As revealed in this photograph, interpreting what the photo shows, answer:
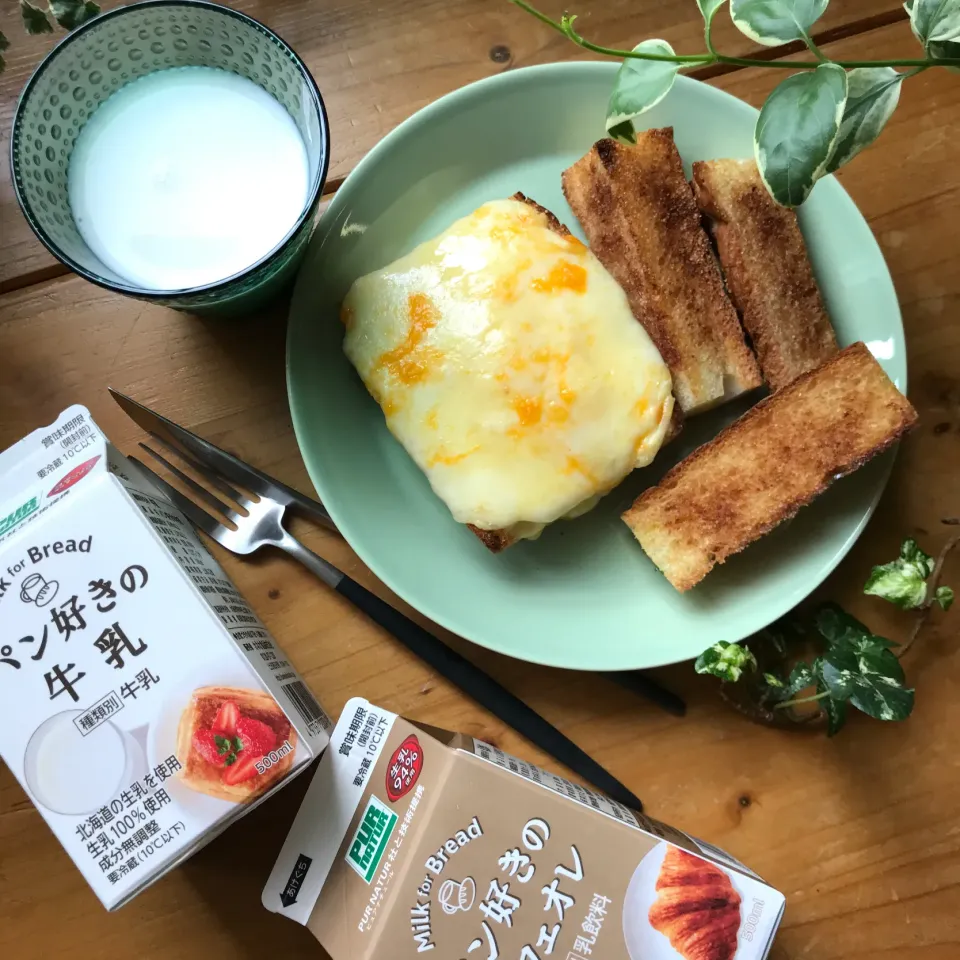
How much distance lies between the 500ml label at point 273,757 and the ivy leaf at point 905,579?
0.71 meters

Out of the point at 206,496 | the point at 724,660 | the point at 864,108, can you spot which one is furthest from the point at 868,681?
the point at 206,496

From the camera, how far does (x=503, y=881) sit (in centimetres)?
83

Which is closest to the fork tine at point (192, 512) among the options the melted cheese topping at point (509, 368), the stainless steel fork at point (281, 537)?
the stainless steel fork at point (281, 537)

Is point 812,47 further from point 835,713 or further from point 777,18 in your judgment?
point 835,713

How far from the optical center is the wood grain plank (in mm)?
1139

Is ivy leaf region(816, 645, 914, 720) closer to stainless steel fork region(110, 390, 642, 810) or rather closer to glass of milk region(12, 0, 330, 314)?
stainless steel fork region(110, 390, 642, 810)

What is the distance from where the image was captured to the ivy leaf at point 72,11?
0.89 m

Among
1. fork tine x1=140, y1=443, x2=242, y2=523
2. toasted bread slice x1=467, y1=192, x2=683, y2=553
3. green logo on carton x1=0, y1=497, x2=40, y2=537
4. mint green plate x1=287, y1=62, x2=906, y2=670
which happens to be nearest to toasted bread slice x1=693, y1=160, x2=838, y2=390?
mint green plate x1=287, y1=62, x2=906, y2=670

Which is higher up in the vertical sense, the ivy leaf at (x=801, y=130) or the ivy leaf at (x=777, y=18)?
the ivy leaf at (x=777, y=18)

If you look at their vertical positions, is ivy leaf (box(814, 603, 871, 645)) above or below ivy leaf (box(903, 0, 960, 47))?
below

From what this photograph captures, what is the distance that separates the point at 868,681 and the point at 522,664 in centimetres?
44

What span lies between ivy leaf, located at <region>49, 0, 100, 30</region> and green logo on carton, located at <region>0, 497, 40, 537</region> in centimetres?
54

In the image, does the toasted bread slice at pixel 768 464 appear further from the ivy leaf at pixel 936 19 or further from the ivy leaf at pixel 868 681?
the ivy leaf at pixel 936 19

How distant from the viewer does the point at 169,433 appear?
1.08 m
